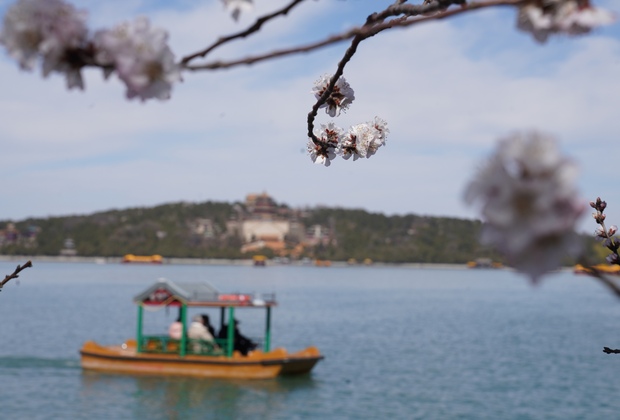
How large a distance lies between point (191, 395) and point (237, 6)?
21860mm

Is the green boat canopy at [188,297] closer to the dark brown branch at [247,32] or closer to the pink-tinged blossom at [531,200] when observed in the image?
the dark brown branch at [247,32]

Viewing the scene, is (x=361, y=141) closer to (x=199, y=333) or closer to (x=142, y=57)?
(x=142, y=57)

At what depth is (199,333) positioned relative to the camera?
20203 millimetres

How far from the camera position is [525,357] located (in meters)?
34.3

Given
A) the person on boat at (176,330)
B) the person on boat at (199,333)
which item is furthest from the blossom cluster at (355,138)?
the person on boat at (176,330)

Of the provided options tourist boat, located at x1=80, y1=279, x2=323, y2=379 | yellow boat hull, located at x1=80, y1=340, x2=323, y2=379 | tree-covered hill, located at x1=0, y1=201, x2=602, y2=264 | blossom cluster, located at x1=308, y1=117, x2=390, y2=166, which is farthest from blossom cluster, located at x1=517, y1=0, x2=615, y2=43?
tree-covered hill, located at x1=0, y1=201, x2=602, y2=264

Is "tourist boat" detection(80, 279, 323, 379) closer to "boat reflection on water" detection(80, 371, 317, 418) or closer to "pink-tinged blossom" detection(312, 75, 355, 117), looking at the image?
"boat reflection on water" detection(80, 371, 317, 418)

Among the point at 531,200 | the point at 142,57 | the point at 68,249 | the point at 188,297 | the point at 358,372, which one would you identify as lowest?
the point at 358,372

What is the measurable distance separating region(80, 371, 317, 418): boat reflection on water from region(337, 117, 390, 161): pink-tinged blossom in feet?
60.9

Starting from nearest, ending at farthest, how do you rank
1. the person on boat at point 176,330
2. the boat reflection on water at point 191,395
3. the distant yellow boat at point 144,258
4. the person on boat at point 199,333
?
the person on boat at point 199,333 < the person on boat at point 176,330 < the boat reflection on water at point 191,395 < the distant yellow boat at point 144,258

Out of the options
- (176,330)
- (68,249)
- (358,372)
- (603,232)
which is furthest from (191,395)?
(68,249)

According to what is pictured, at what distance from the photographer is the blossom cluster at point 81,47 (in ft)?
3.03

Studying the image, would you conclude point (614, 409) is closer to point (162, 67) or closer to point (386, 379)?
point (386, 379)

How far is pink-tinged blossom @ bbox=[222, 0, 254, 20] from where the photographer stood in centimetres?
89
